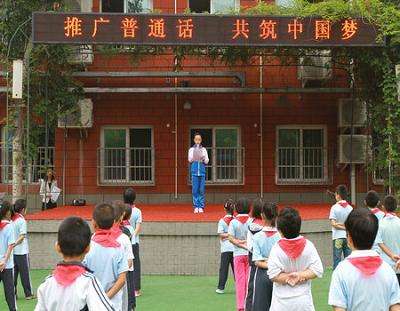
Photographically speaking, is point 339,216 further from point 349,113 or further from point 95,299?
point 95,299

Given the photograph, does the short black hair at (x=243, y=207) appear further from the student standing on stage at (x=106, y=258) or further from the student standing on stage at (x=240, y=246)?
the student standing on stage at (x=106, y=258)

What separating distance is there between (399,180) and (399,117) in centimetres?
136

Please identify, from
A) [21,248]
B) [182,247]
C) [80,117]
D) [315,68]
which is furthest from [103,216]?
[315,68]

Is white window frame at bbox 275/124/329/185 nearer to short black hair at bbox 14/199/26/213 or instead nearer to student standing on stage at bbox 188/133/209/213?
student standing on stage at bbox 188/133/209/213

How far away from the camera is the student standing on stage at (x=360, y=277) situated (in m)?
4.25

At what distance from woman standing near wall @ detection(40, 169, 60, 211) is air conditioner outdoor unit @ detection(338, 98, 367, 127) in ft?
24.4

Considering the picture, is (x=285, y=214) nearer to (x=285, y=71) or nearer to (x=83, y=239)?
(x=83, y=239)

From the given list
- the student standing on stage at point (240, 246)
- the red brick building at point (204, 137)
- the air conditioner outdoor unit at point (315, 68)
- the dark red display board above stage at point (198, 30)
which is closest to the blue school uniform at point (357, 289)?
the student standing on stage at point (240, 246)

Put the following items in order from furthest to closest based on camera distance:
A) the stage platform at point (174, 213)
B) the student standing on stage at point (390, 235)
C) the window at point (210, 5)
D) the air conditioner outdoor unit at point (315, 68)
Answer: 1. the window at point (210, 5)
2. the air conditioner outdoor unit at point (315, 68)
3. the stage platform at point (174, 213)
4. the student standing on stage at point (390, 235)

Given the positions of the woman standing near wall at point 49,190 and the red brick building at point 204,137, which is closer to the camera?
the woman standing near wall at point 49,190

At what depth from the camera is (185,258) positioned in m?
13.0

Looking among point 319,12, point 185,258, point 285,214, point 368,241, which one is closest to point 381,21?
point 319,12

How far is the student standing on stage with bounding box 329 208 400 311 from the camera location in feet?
14.0

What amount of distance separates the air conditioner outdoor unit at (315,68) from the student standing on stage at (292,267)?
12.0m
